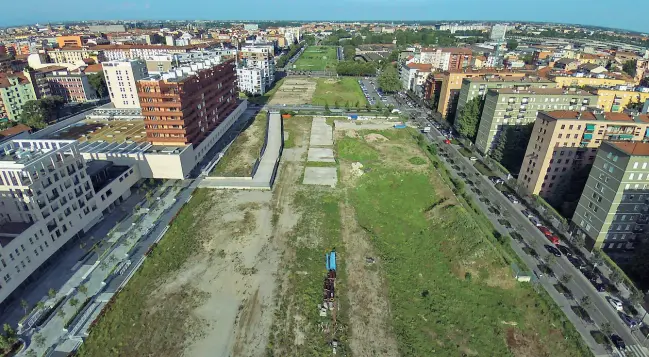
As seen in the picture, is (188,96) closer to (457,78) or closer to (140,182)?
(140,182)

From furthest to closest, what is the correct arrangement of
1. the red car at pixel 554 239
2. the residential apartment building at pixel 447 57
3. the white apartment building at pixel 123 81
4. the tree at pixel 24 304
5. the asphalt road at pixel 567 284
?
1. the residential apartment building at pixel 447 57
2. the white apartment building at pixel 123 81
3. the red car at pixel 554 239
4. the asphalt road at pixel 567 284
5. the tree at pixel 24 304

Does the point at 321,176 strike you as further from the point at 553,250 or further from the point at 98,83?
the point at 98,83

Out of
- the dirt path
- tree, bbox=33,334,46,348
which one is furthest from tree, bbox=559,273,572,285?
tree, bbox=33,334,46,348

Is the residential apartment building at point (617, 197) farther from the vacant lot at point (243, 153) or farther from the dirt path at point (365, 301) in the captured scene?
the vacant lot at point (243, 153)

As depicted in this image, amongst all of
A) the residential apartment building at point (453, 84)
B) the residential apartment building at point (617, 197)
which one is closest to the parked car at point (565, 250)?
the residential apartment building at point (617, 197)

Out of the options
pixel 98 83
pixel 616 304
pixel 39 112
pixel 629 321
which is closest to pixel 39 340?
pixel 629 321

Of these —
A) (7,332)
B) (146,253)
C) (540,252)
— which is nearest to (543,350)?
(540,252)
